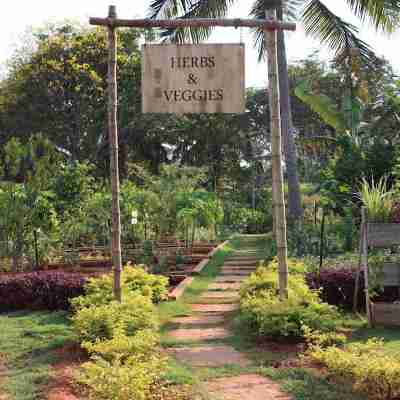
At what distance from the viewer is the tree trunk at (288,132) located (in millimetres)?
13539

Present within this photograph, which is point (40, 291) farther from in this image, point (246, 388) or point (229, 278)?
point (246, 388)

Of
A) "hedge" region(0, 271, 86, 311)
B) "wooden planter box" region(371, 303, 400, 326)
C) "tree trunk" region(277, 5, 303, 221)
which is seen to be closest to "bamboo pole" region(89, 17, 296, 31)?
"wooden planter box" region(371, 303, 400, 326)

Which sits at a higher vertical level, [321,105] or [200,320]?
[321,105]

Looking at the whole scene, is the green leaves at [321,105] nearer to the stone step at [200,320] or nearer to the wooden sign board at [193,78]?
the stone step at [200,320]

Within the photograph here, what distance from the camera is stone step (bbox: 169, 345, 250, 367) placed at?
488 cm

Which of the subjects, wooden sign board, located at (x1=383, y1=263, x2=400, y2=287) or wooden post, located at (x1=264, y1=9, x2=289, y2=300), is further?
wooden sign board, located at (x1=383, y1=263, x2=400, y2=287)

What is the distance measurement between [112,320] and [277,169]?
221 centimetres

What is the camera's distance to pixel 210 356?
201 inches

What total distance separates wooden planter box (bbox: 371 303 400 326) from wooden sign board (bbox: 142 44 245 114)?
2469 millimetres

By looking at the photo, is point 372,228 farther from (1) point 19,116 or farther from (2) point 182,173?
(1) point 19,116

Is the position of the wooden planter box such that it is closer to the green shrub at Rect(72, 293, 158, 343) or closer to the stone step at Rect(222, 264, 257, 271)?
the green shrub at Rect(72, 293, 158, 343)

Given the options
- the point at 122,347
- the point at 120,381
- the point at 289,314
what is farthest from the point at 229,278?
the point at 120,381

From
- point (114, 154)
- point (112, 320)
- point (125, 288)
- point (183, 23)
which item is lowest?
point (112, 320)

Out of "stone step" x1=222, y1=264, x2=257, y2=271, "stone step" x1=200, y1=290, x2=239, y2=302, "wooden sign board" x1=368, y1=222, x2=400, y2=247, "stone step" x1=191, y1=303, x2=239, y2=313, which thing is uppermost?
"wooden sign board" x1=368, y1=222, x2=400, y2=247
